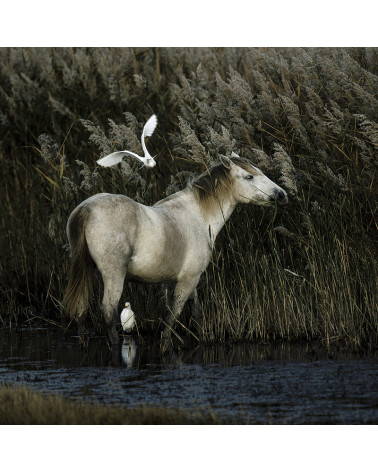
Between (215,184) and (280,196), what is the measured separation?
652 mm

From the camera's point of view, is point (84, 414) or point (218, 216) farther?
point (218, 216)

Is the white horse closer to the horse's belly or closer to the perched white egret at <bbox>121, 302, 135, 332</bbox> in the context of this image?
the horse's belly

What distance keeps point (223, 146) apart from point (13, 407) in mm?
4363

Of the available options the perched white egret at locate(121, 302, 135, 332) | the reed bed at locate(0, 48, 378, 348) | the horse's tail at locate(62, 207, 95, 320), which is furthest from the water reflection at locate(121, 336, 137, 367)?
the horse's tail at locate(62, 207, 95, 320)

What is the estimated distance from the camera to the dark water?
6.04 meters

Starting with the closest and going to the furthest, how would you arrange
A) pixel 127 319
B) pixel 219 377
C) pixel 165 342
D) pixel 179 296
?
pixel 219 377
pixel 165 342
pixel 179 296
pixel 127 319

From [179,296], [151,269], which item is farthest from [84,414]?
[179,296]

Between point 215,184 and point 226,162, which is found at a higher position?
point 226,162

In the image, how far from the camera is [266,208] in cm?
954

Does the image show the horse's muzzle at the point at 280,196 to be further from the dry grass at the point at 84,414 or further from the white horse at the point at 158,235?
the dry grass at the point at 84,414

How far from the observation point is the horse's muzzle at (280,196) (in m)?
8.70

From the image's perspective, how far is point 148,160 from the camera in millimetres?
8375

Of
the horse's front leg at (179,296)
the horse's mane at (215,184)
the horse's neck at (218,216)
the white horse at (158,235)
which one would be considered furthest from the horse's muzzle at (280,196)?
the horse's front leg at (179,296)

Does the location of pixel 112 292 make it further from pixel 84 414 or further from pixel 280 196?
pixel 84 414
